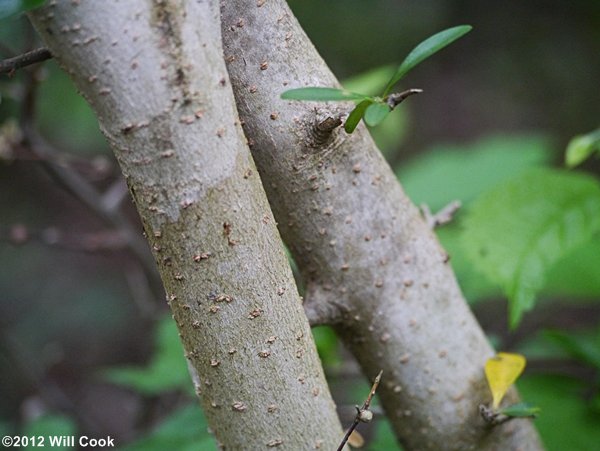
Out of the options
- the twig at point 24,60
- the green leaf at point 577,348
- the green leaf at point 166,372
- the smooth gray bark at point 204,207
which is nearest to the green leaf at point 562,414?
the green leaf at point 577,348

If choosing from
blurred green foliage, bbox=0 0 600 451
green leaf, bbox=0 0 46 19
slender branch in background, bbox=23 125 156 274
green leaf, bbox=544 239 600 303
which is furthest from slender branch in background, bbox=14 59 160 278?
green leaf, bbox=544 239 600 303

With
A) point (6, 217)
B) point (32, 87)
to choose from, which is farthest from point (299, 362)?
point (6, 217)

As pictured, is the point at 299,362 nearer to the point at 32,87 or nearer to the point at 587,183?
the point at 587,183

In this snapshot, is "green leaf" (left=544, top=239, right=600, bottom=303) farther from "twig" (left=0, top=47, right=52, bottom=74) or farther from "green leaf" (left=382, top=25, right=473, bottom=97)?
"twig" (left=0, top=47, right=52, bottom=74)

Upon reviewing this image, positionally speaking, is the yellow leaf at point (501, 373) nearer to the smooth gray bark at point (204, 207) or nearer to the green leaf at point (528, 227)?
the green leaf at point (528, 227)

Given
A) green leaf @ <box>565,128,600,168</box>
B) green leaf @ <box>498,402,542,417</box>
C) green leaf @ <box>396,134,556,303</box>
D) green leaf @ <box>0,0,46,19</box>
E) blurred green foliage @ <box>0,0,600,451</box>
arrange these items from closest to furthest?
green leaf @ <box>0,0,46,19</box> < green leaf @ <box>498,402,542,417</box> < green leaf @ <box>565,128,600,168</box> < green leaf @ <box>396,134,556,303</box> < blurred green foliage @ <box>0,0,600,451</box>

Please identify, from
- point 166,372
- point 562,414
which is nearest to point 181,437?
point 166,372
